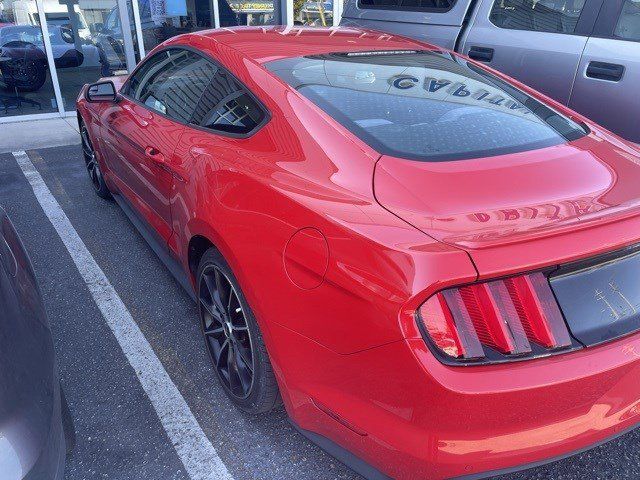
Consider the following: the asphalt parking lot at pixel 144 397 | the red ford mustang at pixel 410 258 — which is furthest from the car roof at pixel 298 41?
the asphalt parking lot at pixel 144 397

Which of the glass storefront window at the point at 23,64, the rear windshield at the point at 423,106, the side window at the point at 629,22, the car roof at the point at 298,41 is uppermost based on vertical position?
Result: the side window at the point at 629,22

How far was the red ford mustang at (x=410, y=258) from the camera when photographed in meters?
1.41

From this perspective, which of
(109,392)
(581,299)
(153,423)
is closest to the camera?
(581,299)

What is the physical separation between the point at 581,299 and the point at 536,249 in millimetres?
210

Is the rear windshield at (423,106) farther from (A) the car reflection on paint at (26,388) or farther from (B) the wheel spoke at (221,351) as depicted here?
(A) the car reflection on paint at (26,388)

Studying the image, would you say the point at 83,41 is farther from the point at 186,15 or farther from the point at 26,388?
the point at 26,388

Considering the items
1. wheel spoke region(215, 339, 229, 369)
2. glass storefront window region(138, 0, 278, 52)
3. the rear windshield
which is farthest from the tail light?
glass storefront window region(138, 0, 278, 52)

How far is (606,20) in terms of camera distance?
12.3 ft

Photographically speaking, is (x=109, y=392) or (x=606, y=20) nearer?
(x=109, y=392)

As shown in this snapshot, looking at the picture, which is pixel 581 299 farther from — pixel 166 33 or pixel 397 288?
pixel 166 33

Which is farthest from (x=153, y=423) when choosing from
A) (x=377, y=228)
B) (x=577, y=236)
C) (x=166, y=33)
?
(x=166, y=33)

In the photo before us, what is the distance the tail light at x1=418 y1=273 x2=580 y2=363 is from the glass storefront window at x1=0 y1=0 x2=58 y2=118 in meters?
8.44

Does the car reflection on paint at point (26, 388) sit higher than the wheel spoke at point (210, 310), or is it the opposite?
the car reflection on paint at point (26, 388)

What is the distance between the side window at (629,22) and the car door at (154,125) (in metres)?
2.91
